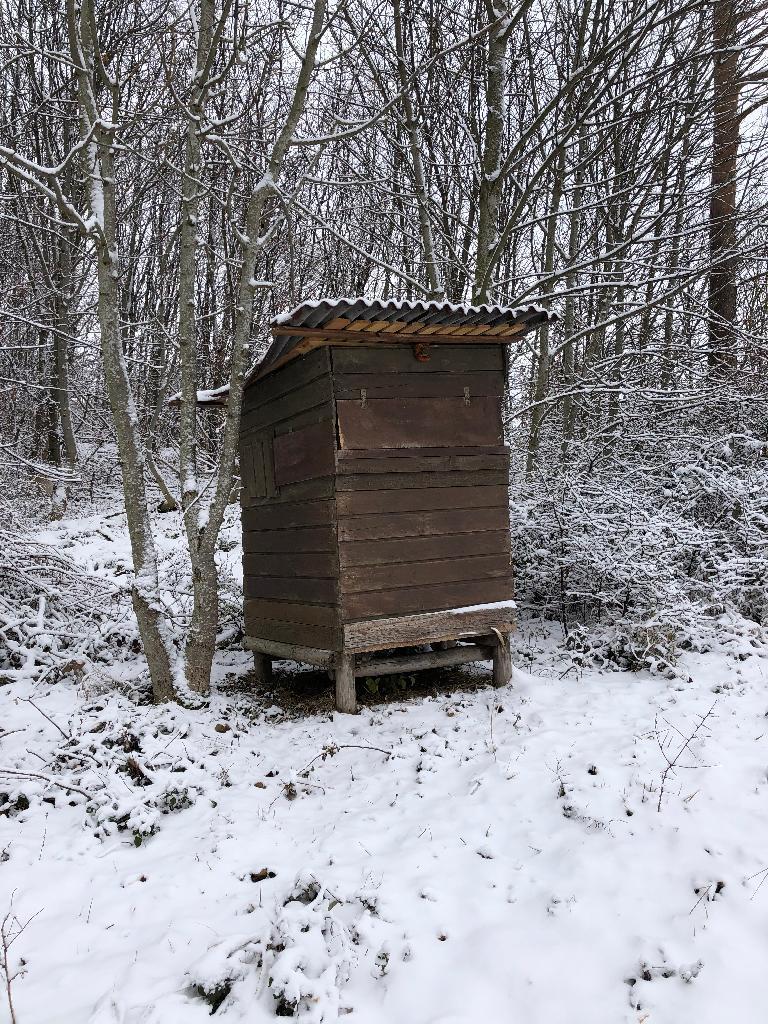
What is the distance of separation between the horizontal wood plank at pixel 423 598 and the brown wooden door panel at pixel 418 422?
48.2 inches

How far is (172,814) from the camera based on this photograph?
14.2ft

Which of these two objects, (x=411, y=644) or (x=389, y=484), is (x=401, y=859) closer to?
(x=411, y=644)

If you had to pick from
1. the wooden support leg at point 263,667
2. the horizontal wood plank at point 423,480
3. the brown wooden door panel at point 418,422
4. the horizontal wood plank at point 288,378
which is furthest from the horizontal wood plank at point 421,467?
the wooden support leg at point 263,667

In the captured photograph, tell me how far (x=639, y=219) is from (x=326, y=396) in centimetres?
568

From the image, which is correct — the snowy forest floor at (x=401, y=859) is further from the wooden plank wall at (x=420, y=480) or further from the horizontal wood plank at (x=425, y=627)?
the wooden plank wall at (x=420, y=480)

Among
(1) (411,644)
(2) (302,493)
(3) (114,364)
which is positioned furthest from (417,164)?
(1) (411,644)

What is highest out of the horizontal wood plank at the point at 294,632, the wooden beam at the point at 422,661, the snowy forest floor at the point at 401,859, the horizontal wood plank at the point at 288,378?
the horizontal wood plank at the point at 288,378

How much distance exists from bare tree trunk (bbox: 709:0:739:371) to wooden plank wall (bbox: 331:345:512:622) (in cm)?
342

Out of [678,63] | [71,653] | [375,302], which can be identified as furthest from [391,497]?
[678,63]

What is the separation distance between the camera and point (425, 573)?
19.9 ft

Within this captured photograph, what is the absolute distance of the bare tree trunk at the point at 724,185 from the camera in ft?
26.1

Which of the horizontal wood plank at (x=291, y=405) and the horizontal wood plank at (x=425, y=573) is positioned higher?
the horizontal wood plank at (x=291, y=405)

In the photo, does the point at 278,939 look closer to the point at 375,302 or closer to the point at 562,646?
the point at 375,302

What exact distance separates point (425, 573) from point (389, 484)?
83cm
